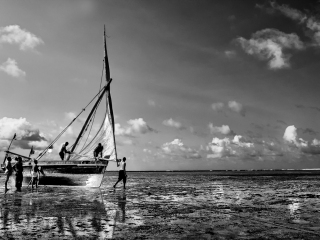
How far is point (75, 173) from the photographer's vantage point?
24531 millimetres

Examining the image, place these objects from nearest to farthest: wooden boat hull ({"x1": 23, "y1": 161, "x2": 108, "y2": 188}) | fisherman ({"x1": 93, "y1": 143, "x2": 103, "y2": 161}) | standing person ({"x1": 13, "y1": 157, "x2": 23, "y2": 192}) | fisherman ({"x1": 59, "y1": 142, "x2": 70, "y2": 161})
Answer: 1. standing person ({"x1": 13, "y1": 157, "x2": 23, "y2": 192})
2. wooden boat hull ({"x1": 23, "y1": 161, "x2": 108, "y2": 188})
3. fisherman ({"x1": 93, "y1": 143, "x2": 103, "y2": 161})
4. fisherman ({"x1": 59, "y1": 142, "x2": 70, "y2": 161})

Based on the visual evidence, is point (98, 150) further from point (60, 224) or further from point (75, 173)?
point (60, 224)

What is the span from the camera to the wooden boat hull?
24125mm

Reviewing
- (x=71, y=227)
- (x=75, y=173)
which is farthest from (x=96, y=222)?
(x=75, y=173)

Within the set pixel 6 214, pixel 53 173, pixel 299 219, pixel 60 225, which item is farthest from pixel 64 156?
pixel 299 219

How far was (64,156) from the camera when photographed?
1072 inches

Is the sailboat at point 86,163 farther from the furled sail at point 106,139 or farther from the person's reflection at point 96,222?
the person's reflection at point 96,222

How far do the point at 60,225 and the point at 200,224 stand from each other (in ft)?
11.8

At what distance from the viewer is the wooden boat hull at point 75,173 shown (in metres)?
24.1

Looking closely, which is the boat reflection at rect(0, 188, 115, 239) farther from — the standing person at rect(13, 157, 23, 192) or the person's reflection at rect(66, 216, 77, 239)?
the standing person at rect(13, 157, 23, 192)

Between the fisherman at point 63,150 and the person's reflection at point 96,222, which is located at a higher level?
the fisherman at point 63,150

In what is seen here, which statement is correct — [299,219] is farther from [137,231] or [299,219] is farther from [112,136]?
[112,136]

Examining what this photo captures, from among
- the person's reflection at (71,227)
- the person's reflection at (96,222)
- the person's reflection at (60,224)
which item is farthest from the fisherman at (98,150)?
the person's reflection at (71,227)

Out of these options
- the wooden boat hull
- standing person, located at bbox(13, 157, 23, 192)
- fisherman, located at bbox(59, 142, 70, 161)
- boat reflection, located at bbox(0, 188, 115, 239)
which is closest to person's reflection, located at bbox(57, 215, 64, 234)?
boat reflection, located at bbox(0, 188, 115, 239)
